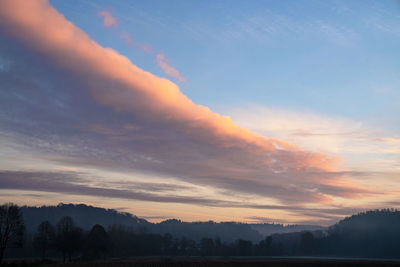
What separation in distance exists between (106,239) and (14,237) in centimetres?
3855

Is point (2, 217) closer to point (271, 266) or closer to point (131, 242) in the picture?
point (271, 266)

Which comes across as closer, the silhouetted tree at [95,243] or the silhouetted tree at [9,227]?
the silhouetted tree at [9,227]

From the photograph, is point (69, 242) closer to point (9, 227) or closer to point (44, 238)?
point (44, 238)

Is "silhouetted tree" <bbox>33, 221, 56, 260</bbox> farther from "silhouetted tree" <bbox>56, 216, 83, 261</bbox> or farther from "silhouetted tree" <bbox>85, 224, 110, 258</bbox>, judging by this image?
"silhouetted tree" <bbox>85, 224, 110, 258</bbox>

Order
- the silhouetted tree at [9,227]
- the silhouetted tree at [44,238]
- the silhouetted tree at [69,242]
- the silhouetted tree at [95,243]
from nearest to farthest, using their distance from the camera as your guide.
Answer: the silhouetted tree at [9,227], the silhouetted tree at [69,242], the silhouetted tree at [44,238], the silhouetted tree at [95,243]

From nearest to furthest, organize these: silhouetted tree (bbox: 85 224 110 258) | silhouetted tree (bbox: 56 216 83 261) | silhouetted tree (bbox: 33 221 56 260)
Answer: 1. silhouetted tree (bbox: 56 216 83 261)
2. silhouetted tree (bbox: 33 221 56 260)
3. silhouetted tree (bbox: 85 224 110 258)

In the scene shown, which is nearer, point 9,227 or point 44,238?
point 9,227

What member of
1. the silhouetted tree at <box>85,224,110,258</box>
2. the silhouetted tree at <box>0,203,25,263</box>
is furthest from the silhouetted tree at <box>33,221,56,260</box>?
the silhouetted tree at <box>0,203,25,263</box>

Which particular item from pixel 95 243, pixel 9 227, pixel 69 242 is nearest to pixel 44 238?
pixel 69 242

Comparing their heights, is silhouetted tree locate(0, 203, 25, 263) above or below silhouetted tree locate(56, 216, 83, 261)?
above

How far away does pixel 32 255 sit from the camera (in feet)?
521

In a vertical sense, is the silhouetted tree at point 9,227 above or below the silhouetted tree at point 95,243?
above

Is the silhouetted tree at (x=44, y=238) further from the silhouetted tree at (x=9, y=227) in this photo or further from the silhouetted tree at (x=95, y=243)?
the silhouetted tree at (x=9, y=227)

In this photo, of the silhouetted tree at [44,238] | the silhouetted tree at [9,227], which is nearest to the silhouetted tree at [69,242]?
the silhouetted tree at [44,238]
